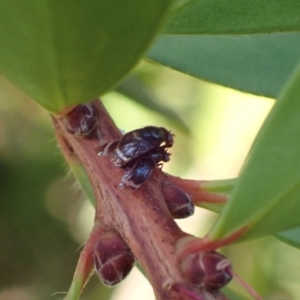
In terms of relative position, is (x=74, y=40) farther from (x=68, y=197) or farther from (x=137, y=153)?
(x=68, y=197)

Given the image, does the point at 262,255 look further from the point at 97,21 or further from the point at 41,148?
the point at 97,21

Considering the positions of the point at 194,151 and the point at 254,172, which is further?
the point at 194,151

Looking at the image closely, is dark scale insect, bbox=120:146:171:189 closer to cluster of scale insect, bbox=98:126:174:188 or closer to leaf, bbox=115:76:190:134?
cluster of scale insect, bbox=98:126:174:188

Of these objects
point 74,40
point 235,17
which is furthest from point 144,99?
point 74,40

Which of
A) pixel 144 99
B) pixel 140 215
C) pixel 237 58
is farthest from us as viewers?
pixel 144 99

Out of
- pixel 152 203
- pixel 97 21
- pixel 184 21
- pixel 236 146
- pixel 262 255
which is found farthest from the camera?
pixel 236 146

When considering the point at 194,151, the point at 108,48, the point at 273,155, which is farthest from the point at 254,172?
the point at 194,151

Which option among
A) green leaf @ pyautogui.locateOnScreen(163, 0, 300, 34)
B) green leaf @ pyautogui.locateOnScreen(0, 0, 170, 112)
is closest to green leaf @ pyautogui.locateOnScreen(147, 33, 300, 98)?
green leaf @ pyautogui.locateOnScreen(163, 0, 300, 34)
